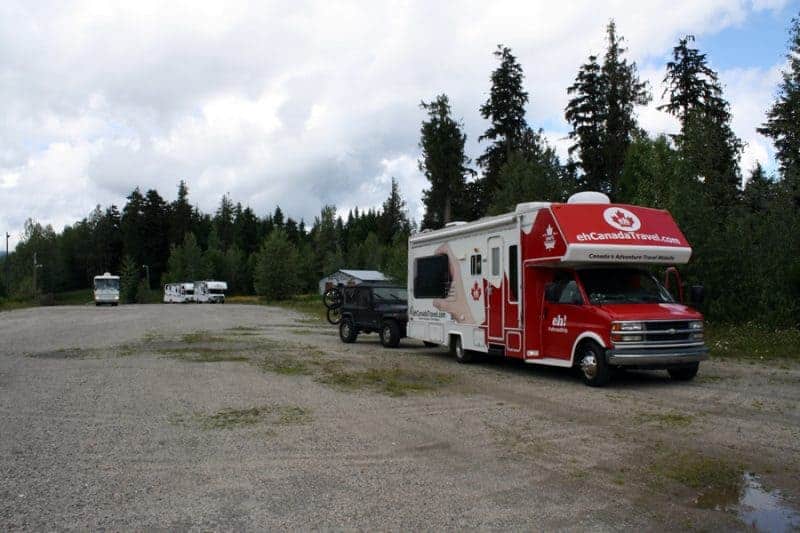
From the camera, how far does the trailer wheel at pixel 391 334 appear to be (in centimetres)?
1952

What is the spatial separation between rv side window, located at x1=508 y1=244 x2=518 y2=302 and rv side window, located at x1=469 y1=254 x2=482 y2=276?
1213 mm

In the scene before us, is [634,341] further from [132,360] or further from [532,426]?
[132,360]

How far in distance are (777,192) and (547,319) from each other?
48.8ft

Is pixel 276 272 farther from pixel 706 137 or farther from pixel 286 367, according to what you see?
pixel 286 367

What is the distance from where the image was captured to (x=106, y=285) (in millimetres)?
66625

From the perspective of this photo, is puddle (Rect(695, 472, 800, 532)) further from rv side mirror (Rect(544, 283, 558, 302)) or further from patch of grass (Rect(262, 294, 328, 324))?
patch of grass (Rect(262, 294, 328, 324))

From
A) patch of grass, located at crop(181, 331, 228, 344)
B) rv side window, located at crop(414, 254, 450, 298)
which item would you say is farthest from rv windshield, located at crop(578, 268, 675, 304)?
patch of grass, located at crop(181, 331, 228, 344)

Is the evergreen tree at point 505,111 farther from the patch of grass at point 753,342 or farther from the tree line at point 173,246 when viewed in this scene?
the tree line at point 173,246

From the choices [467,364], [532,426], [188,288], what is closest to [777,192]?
[467,364]

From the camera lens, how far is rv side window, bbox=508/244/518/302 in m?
13.3

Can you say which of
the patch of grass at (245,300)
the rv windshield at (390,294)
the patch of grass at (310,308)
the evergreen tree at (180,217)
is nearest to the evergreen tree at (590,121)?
the patch of grass at (310,308)

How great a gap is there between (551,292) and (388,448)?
6.15m

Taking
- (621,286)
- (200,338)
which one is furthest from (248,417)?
(200,338)

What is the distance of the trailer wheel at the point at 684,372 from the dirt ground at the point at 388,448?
0.14 meters
